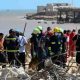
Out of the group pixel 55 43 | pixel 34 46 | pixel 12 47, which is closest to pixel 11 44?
pixel 12 47

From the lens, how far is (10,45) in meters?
14.5

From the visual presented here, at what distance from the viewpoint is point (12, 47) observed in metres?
14.4

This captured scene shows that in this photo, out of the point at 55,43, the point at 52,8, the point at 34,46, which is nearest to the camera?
the point at 55,43

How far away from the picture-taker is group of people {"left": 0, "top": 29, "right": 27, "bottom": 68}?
565 inches

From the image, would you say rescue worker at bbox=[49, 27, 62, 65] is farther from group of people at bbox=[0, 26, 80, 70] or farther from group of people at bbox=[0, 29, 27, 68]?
group of people at bbox=[0, 29, 27, 68]

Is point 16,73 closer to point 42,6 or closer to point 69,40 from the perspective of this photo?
point 69,40

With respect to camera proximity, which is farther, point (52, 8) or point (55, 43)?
point (52, 8)

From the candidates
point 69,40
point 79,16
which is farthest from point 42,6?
point 69,40

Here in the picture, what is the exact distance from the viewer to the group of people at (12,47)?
14.4 meters

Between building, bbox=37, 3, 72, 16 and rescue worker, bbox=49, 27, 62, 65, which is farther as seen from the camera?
building, bbox=37, 3, 72, 16

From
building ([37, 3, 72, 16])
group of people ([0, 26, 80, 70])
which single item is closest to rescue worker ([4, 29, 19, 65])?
group of people ([0, 26, 80, 70])

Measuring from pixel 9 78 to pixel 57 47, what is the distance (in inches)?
170

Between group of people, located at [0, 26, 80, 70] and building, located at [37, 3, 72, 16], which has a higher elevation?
group of people, located at [0, 26, 80, 70]

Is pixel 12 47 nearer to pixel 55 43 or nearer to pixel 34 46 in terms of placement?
pixel 34 46
